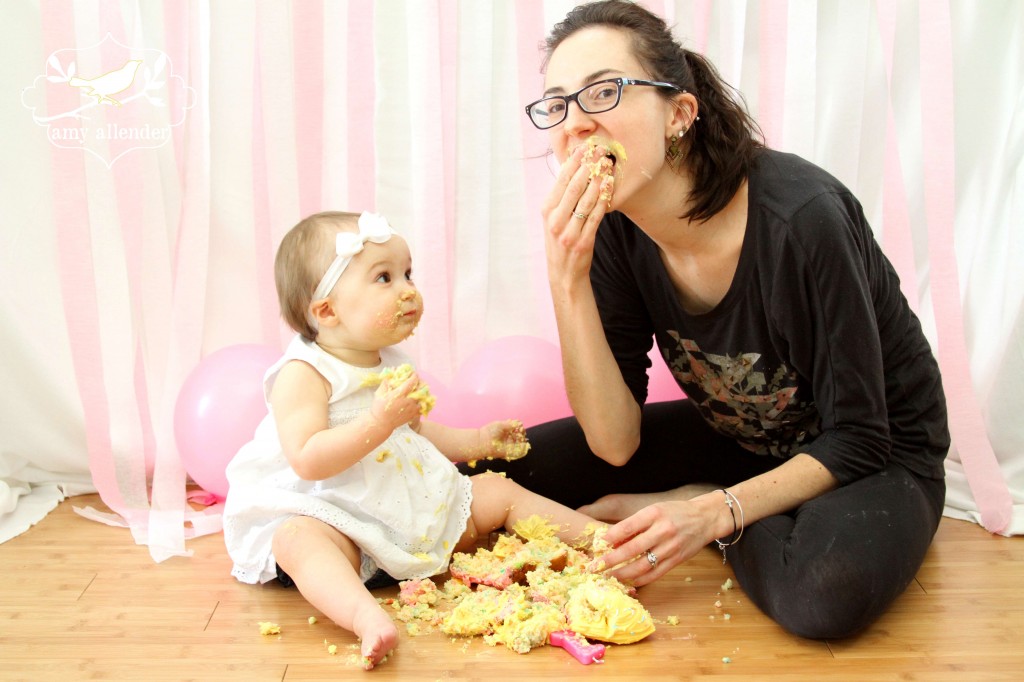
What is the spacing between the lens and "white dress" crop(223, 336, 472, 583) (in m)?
1.93

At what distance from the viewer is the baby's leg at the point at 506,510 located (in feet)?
6.88

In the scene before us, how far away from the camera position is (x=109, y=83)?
2.38m

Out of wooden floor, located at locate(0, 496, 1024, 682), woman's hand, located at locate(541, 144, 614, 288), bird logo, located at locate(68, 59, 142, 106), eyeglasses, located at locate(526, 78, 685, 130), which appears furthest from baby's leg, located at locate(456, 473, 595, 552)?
bird logo, located at locate(68, 59, 142, 106)

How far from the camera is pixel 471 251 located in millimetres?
2637

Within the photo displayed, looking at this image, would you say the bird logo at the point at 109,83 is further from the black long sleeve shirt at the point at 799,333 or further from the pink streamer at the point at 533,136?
the black long sleeve shirt at the point at 799,333

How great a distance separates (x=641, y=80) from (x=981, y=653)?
3.67 ft

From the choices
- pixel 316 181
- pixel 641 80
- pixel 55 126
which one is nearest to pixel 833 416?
pixel 641 80

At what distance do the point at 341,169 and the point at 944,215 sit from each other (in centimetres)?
141

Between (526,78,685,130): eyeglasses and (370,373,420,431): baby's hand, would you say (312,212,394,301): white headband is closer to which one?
(370,373,420,431): baby's hand

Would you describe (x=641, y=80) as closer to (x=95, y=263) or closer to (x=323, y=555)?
(x=323, y=555)

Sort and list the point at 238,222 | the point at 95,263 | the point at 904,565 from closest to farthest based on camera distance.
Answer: the point at 904,565
the point at 95,263
the point at 238,222

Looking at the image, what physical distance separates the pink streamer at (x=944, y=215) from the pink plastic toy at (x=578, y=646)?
109cm

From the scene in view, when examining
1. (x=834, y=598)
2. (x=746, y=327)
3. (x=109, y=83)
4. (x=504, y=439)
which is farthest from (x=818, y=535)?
(x=109, y=83)

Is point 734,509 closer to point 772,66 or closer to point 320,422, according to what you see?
point 320,422
